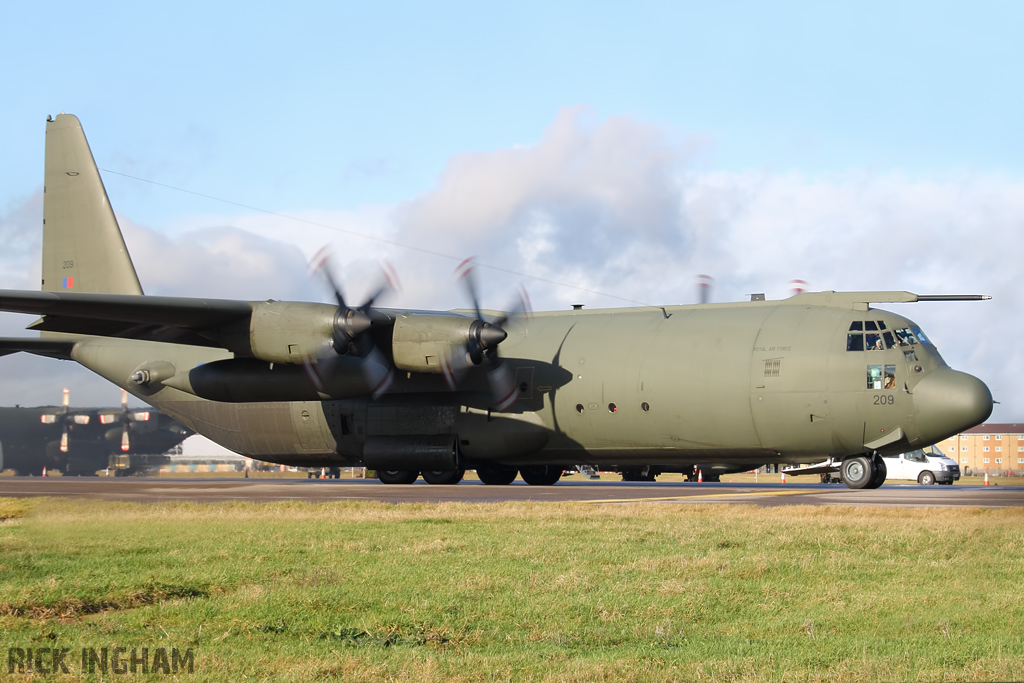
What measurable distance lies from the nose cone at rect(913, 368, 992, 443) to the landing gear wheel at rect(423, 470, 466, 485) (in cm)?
1346

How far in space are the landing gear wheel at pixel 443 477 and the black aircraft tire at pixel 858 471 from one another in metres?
11.4

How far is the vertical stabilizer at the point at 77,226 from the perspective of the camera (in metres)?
32.0

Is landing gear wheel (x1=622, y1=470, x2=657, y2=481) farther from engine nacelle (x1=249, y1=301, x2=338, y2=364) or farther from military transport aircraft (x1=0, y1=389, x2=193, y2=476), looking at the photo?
military transport aircraft (x1=0, y1=389, x2=193, y2=476)

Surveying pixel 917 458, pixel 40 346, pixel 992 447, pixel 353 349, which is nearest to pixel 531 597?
pixel 353 349

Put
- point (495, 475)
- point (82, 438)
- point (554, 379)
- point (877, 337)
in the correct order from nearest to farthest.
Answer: point (877, 337) < point (554, 379) < point (495, 475) < point (82, 438)

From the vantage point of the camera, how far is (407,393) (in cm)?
2822

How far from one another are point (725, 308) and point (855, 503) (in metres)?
8.24

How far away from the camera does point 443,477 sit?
3097 cm

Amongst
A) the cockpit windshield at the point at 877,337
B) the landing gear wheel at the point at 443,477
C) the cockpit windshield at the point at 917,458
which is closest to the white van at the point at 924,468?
the cockpit windshield at the point at 917,458

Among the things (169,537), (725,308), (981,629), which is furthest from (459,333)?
(981,629)

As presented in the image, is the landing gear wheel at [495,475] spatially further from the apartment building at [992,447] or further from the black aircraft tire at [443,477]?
the apartment building at [992,447]

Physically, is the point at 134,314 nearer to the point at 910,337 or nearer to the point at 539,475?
the point at 539,475

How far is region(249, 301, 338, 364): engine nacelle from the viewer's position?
24.1 meters

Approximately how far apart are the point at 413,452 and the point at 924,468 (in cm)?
2737
